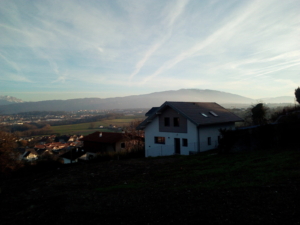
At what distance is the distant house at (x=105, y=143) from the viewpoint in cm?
3999

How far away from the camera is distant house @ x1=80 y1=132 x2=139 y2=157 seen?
40.0 metres

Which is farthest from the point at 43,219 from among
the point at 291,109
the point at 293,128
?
the point at 291,109

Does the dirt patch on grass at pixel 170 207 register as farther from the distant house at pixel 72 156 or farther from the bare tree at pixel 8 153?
the distant house at pixel 72 156

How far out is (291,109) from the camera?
26.0m

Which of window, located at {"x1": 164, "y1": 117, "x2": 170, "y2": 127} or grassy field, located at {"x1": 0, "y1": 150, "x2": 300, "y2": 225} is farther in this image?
window, located at {"x1": 164, "y1": 117, "x2": 170, "y2": 127}

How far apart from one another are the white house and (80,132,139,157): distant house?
1260 centimetres

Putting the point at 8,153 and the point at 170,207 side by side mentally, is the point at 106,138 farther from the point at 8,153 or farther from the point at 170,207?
the point at 170,207

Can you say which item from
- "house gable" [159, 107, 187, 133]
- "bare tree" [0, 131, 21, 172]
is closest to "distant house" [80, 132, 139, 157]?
"house gable" [159, 107, 187, 133]

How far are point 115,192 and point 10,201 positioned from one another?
4484 millimetres

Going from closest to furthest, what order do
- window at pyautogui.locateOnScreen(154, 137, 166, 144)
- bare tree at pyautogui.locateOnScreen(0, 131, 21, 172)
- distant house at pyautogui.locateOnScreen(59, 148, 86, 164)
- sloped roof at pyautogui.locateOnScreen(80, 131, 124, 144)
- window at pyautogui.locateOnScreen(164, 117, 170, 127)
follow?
bare tree at pyautogui.locateOnScreen(0, 131, 21, 172), window at pyautogui.locateOnScreen(164, 117, 170, 127), window at pyautogui.locateOnScreen(154, 137, 166, 144), distant house at pyautogui.locateOnScreen(59, 148, 86, 164), sloped roof at pyautogui.locateOnScreen(80, 131, 124, 144)

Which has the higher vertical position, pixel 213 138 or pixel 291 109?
pixel 291 109

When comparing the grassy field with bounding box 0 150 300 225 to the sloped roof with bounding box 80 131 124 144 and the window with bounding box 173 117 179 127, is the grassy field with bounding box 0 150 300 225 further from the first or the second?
the sloped roof with bounding box 80 131 124 144

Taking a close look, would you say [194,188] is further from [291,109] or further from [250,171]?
[291,109]

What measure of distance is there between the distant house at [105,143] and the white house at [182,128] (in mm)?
12605
